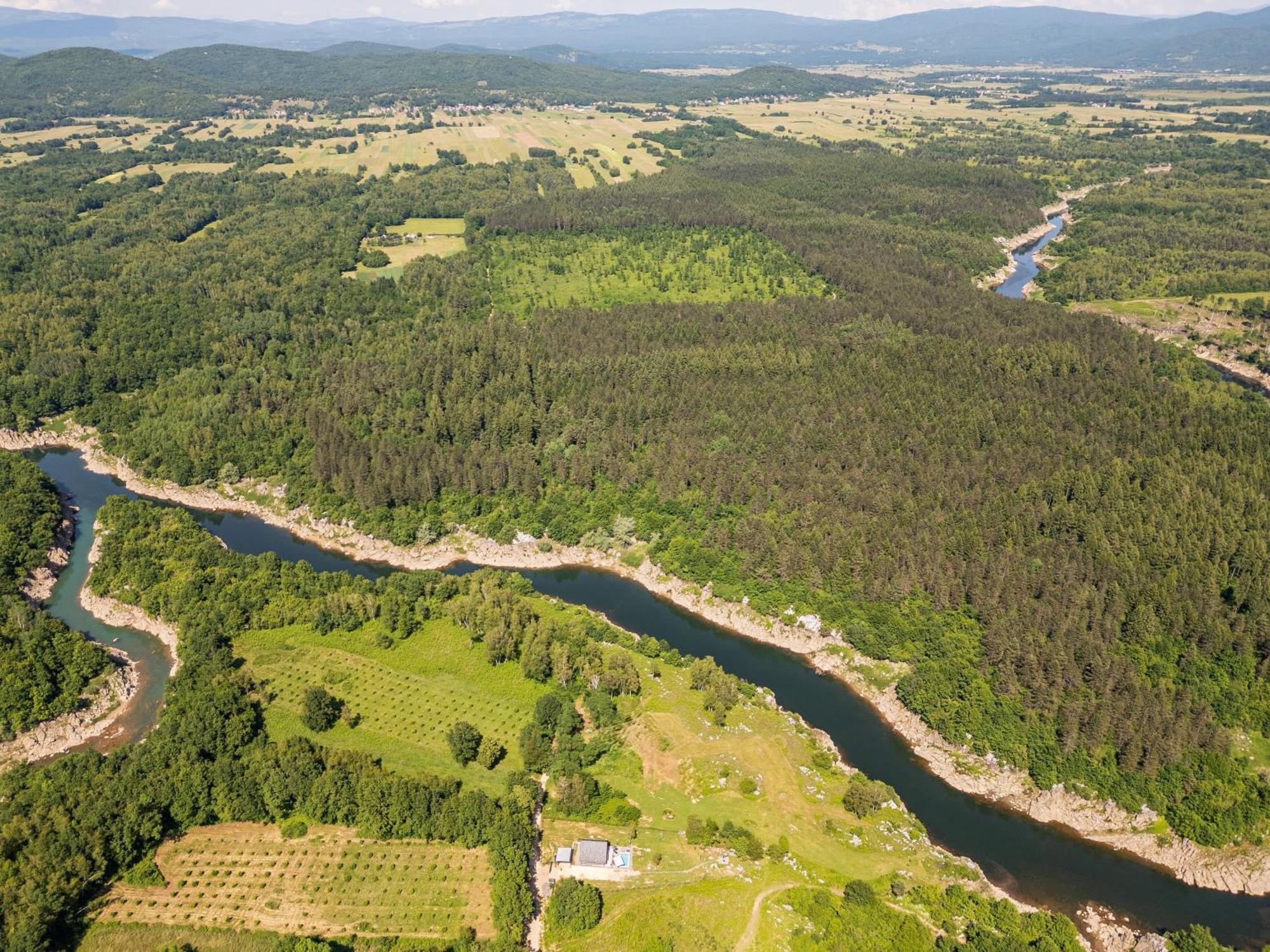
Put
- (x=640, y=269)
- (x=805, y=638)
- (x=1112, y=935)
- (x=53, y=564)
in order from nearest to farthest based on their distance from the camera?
1. (x=1112, y=935)
2. (x=805, y=638)
3. (x=53, y=564)
4. (x=640, y=269)

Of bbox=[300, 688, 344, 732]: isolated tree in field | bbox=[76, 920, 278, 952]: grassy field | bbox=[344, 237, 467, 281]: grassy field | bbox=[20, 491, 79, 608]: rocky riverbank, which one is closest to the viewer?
bbox=[76, 920, 278, 952]: grassy field

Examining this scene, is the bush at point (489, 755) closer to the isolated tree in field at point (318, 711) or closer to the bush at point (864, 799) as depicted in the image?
the isolated tree in field at point (318, 711)

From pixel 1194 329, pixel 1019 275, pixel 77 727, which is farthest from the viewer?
pixel 1019 275

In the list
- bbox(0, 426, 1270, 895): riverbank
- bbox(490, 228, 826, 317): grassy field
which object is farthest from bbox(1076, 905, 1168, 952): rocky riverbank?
bbox(490, 228, 826, 317): grassy field

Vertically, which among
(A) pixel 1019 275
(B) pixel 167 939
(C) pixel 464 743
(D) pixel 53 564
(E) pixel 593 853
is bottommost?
(B) pixel 167 939

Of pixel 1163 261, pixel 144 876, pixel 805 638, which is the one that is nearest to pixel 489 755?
pixel 144 876

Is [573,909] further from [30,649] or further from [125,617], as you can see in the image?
[125,617]

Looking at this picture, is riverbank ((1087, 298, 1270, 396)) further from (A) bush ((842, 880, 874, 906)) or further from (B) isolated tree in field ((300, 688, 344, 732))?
(B) isolated tree in field ((300, 688, 344, 732))
